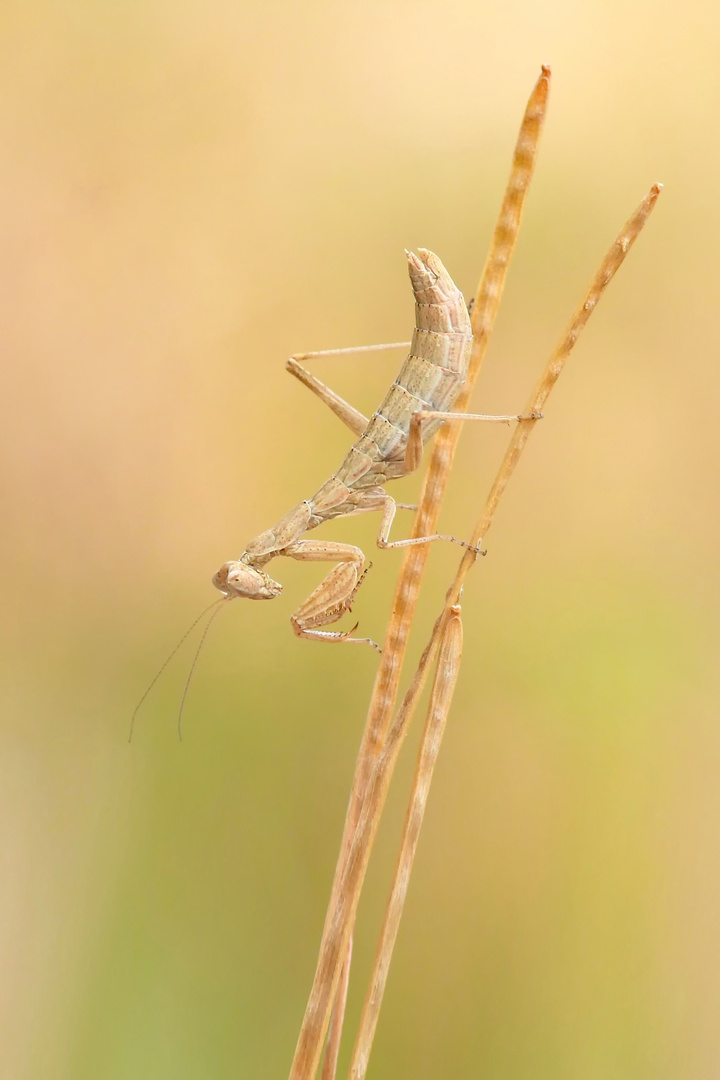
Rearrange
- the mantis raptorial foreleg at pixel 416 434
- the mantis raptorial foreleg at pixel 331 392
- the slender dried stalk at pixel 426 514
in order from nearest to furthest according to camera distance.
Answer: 1. the slender dried stalk at pixel 426 514
2. the mantis raptorial foreleg at pixel 416 434
3. the mantis raptorial foreleg at pixel 331 392

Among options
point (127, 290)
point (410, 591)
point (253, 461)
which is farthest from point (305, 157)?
point (410, 591)

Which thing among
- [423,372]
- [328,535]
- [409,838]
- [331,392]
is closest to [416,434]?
[423,372]

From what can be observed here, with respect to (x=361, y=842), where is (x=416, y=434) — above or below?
above

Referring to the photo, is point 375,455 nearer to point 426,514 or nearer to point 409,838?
point 426,514

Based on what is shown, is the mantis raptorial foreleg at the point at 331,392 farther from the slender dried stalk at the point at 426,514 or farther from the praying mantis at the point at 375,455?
the slender dried stalk at the point at 426,514

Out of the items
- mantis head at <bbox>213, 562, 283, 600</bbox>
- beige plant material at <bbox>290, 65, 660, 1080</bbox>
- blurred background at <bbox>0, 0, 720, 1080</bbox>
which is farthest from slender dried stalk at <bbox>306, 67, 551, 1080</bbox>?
blurred background at <bbox>0, 0, 720, 1080</bbox>

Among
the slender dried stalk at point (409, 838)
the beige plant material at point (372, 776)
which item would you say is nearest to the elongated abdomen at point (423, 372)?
the beige plant material at point (372, 776)

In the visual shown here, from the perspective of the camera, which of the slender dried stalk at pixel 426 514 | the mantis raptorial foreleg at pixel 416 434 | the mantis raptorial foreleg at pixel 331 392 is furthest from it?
the mantis raptorial foreleg at pixel 331 392

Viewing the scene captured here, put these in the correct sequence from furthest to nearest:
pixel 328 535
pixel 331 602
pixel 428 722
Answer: pixel 328 535 < pixel 331 602 < pixel 428 722
